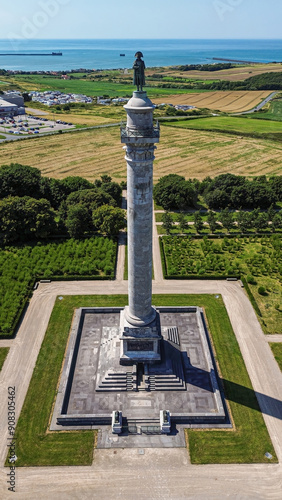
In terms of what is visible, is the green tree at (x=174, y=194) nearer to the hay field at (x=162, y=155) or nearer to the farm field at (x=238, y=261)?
the farm field at (x=238, y=261)

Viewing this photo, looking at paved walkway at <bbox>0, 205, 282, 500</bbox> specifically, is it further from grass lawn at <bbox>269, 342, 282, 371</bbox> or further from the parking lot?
the parking lot

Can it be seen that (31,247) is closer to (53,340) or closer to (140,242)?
(53,340)

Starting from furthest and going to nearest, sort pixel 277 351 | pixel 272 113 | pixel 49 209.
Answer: pixel 272 113, pixel 49 209, pixel 277 351

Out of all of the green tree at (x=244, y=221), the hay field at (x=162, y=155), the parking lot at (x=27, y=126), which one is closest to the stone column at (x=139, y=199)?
Result: the green tree at (x=244, y=221)

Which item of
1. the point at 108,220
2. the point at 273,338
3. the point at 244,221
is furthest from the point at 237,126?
the point at 273,338

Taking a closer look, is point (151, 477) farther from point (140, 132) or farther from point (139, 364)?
point (140, 132)

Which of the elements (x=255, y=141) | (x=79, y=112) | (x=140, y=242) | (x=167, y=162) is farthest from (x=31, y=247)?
(x=79, y=112)
